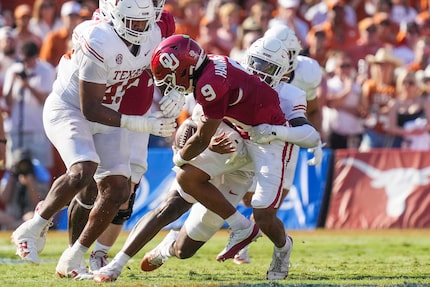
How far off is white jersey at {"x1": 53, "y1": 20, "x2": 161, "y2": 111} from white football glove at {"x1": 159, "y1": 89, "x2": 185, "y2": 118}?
1.64 feet

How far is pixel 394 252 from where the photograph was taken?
9258mm

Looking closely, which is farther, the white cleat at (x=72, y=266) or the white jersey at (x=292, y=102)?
the white jersey at (x=292, y=102)

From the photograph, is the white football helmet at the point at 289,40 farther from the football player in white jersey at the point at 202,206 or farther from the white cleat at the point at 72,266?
the white cleat at the point at 72,266

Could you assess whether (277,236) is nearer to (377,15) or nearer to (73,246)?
(73,246)

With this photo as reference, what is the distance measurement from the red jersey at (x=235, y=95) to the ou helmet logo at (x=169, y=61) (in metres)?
0.18

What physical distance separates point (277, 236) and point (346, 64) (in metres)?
5.47

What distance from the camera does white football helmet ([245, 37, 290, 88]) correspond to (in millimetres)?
7355

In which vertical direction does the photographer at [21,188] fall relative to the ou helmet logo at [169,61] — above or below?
below

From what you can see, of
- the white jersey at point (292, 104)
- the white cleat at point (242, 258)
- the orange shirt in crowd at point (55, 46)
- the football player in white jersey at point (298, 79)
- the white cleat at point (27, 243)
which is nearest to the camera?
the white cleat at point (27, 243)

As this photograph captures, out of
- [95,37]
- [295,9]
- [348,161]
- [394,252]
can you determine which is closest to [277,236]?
[95,37]

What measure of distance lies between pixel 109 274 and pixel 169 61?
145 cm

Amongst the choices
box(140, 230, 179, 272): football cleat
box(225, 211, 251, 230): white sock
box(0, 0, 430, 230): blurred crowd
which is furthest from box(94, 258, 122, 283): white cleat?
box(0, 0, 430, 230): blurred crowd

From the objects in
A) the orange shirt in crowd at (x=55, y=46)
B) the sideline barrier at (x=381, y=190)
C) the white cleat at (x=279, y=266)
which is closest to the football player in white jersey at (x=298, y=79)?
the white cleat at (x=279, y=266)

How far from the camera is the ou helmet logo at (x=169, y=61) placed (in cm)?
659
